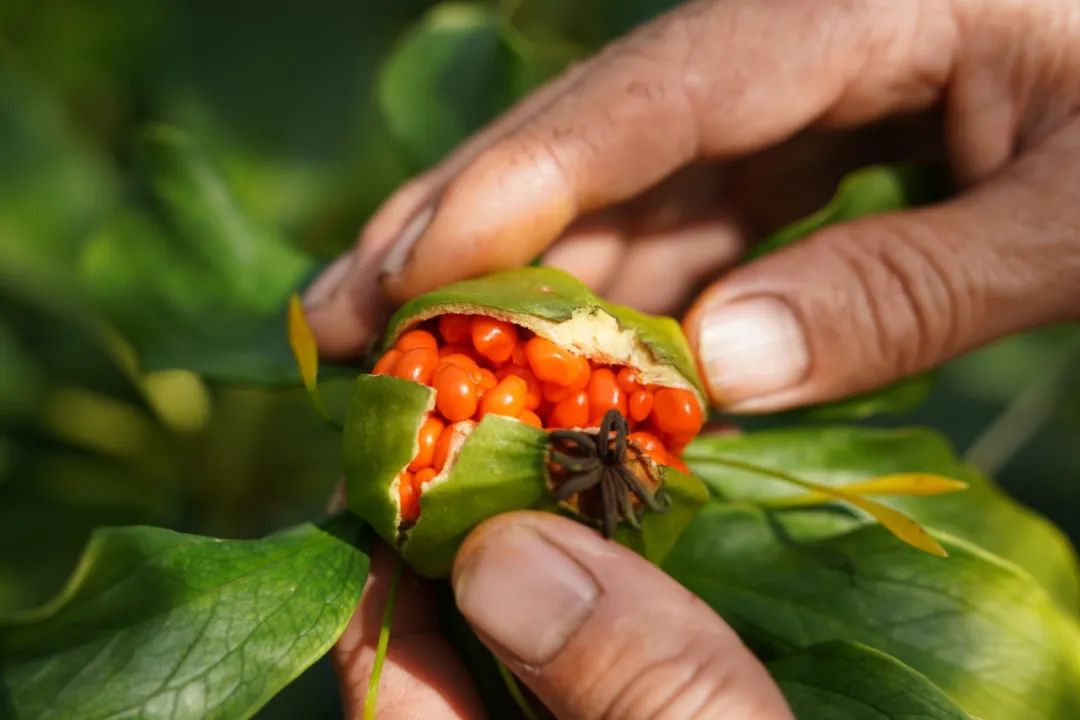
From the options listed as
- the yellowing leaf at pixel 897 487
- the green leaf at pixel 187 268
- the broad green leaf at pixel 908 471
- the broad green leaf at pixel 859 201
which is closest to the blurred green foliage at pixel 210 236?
the green leaf at pixel 187 268

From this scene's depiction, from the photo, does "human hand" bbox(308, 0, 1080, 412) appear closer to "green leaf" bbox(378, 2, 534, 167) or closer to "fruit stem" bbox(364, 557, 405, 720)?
"green leaf" bbox(378, 2, 534, 167)

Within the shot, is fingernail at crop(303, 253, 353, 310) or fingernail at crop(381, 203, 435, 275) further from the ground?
fingernail at crop(381, 203, 435, 275)

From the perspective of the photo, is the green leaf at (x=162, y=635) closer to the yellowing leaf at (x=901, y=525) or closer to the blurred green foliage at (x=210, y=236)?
the blurred green foliage at (x=210, y=236)

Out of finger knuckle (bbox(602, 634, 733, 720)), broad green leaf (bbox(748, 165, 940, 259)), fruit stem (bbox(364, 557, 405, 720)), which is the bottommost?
fruit stem (bbox(364, 557, 405, 720))

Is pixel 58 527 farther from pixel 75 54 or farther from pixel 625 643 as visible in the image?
pixel 625 643

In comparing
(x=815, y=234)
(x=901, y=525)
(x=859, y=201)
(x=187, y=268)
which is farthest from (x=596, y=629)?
(x=187, y=268)

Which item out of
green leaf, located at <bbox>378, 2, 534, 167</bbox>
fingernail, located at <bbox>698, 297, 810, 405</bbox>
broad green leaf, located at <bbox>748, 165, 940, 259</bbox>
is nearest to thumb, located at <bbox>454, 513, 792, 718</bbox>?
fingernail, located at <bbox>698, 297, 810, 405</bbox>

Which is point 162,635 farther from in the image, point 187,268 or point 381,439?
point 187,268
